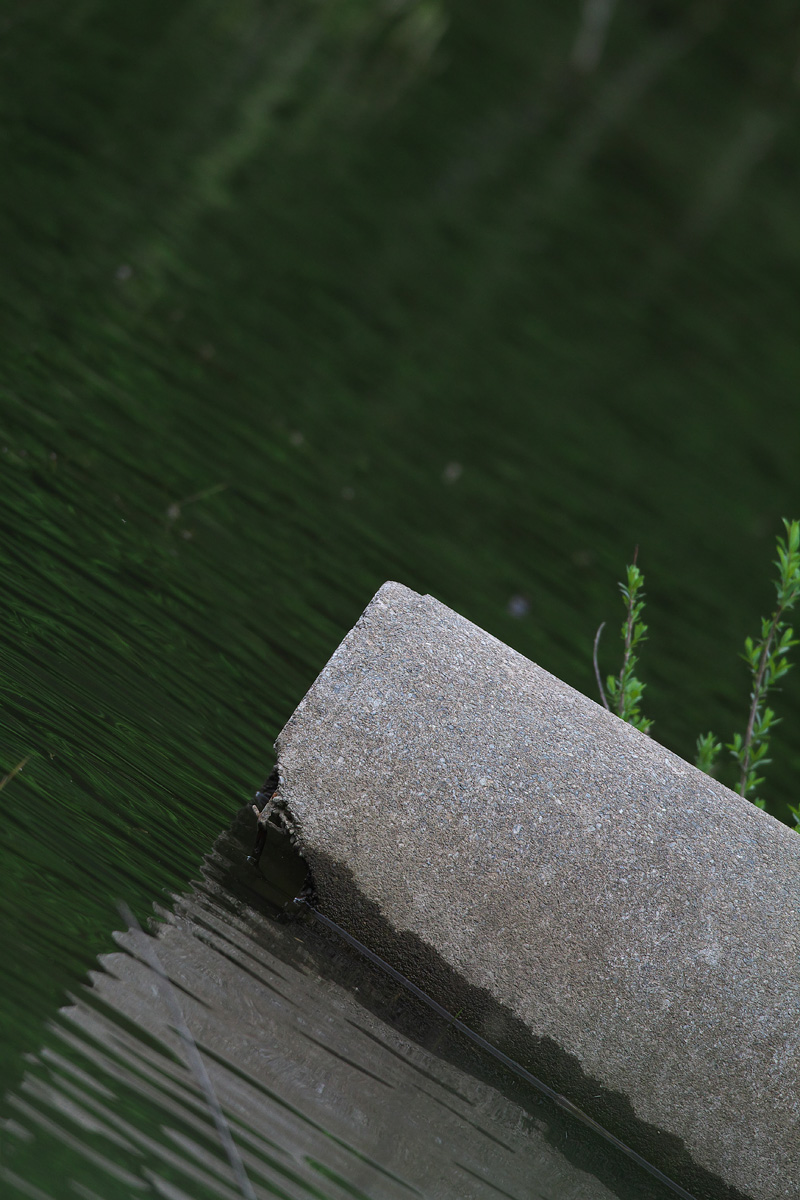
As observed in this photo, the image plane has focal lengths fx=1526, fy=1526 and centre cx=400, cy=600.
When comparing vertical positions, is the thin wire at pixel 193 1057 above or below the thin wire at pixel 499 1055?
below

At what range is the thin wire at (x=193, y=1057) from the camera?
3.55 m

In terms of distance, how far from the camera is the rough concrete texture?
15.2 feet

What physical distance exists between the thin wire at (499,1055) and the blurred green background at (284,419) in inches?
20.9

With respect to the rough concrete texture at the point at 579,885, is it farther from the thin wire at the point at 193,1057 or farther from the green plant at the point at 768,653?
the green plant at the point at 768,653

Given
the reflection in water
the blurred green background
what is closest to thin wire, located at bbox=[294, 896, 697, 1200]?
the reflection in water

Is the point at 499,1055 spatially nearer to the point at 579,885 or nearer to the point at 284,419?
the point at 579,885

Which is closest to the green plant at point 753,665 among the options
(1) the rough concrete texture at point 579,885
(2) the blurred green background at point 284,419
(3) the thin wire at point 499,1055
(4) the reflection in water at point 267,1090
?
(1) the rough concrete texture at point 579,885

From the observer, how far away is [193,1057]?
3816 millimetres

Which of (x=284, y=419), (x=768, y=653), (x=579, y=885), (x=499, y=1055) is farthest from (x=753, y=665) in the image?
(x=284, y=419)

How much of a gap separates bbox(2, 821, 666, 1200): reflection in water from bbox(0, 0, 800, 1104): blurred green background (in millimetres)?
136

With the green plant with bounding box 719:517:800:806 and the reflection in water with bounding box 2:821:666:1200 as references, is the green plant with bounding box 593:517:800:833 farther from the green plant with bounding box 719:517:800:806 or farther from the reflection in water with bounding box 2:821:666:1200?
the reflection in water with bounding box 2:821:666:1200

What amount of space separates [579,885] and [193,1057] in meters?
1.41

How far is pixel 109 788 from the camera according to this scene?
4836 millimetres

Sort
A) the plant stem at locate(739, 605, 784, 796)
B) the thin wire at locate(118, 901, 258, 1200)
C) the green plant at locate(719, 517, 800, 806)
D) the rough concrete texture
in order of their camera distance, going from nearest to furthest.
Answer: the thin wire at locate(118, 901, 258, 1200) < the rough concrete texture < the green plant at locate(719, 517, 800, 806) < the plant stem at locate(739, 605, 784, 796)
